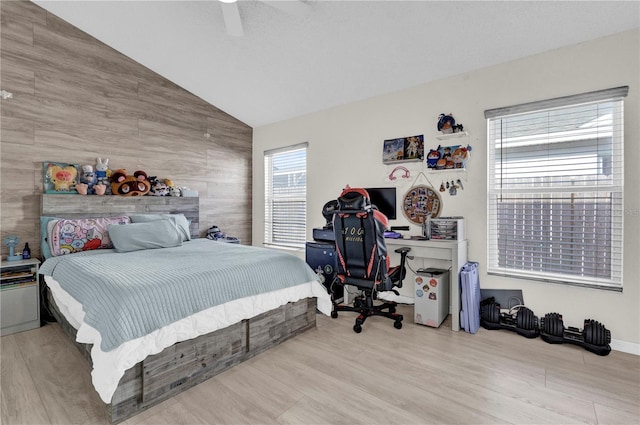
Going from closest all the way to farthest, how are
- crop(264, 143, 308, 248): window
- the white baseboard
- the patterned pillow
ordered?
1. the white baseboard
2. the patterned pillow
3. crop(264, 143, 308, 248): window

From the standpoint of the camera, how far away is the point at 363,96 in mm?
3879

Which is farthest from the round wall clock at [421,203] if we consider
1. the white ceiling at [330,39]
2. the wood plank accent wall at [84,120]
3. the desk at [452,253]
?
the wood plank accent wall at [84,120]

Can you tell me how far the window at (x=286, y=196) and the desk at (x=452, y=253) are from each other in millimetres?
1900

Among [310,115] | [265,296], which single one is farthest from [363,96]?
[265,296]

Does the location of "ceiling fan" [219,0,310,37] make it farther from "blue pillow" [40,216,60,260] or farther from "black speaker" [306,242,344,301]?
"blue pillow" [40,216,60,260]

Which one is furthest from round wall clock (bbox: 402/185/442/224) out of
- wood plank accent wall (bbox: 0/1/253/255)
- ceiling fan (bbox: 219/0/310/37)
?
wood plank accent wall (bbox: 0/1/253/255)

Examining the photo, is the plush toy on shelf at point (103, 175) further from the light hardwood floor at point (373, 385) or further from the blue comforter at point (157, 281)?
the light hardwood floor at point (373, 385)

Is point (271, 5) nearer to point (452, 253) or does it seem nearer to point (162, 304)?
point (162, 304)

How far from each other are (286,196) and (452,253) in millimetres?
2675

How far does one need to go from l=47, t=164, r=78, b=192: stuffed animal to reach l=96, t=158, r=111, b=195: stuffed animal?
0.23m

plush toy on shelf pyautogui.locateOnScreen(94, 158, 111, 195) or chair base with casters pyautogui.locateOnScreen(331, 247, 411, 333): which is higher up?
plush toy on shelf pyautogui.locateOnScreen(94, 158, 111, 195)

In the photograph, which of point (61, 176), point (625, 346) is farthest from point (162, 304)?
point (625, 346)

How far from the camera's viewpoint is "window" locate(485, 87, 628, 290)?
2543mm

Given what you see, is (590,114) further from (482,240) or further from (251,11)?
(251,11)
